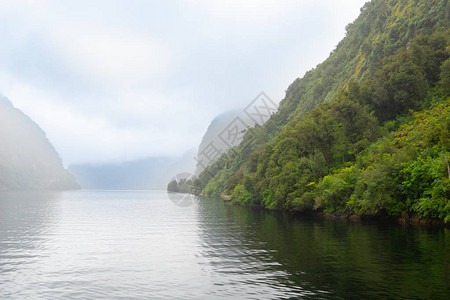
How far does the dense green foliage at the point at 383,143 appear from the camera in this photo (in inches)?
1886

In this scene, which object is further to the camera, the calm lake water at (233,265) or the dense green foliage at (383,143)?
the dense green foliage at (383,143)

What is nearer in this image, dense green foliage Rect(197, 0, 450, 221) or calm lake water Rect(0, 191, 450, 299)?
calm lake water Rect(0, 191, 450, 299)

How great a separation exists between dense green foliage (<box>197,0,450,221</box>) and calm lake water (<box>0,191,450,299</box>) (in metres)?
7.19

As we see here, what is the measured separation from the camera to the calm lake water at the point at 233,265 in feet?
63.9

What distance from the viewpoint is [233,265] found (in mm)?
26172

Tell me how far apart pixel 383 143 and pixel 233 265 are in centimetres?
4766

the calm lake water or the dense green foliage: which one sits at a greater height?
the dense green foliage

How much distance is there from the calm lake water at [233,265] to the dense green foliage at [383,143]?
7.19 m

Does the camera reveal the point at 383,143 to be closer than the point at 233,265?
No

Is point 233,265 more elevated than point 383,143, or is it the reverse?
point 383,143

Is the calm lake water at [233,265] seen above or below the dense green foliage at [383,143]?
below

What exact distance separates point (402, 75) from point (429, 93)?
22.5ft

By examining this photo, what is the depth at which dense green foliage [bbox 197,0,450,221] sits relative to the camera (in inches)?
1886

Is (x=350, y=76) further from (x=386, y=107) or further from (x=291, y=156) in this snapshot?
(x=291, y=156)
